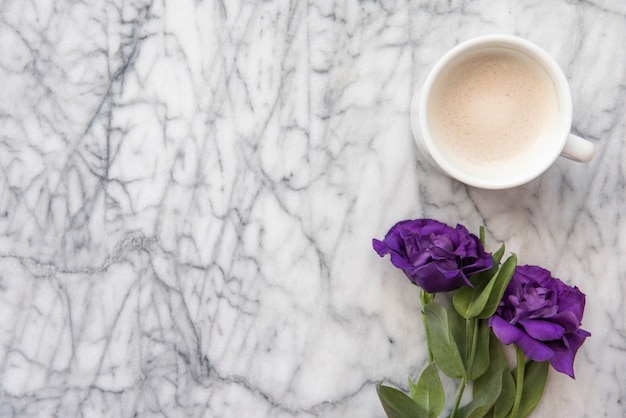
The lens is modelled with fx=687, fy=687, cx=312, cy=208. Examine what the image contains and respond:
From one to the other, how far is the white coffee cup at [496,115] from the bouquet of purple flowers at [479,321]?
0.07 meters

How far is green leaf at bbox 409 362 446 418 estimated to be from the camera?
2.24ft

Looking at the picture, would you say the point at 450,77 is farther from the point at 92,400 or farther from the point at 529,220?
the point at 92,400

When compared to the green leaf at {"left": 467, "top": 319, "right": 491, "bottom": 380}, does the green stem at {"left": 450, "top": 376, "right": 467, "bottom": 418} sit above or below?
below

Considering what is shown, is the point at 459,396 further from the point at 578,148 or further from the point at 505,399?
the point at 578,148

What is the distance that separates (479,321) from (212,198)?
306 mm

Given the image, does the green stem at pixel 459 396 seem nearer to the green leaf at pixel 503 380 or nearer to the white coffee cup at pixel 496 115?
the green leaf at pixel 503 380

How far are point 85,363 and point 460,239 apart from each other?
41 cm

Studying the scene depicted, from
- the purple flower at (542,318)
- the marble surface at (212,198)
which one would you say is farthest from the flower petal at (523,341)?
the marble surface at (212,198)

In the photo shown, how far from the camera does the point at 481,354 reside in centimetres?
71

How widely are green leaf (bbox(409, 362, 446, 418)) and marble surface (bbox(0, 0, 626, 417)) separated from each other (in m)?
→ 0.04

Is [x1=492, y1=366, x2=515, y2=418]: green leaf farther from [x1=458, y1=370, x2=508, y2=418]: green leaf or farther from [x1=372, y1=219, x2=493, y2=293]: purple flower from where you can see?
[x1=372, y1=219, x2=493, y2=293]: purple flower

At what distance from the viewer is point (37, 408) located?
72 cm

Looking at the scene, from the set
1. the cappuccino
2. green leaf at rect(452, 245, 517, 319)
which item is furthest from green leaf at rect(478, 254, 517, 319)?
the cappuccino

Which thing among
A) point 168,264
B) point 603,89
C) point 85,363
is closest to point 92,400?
point 85,363
